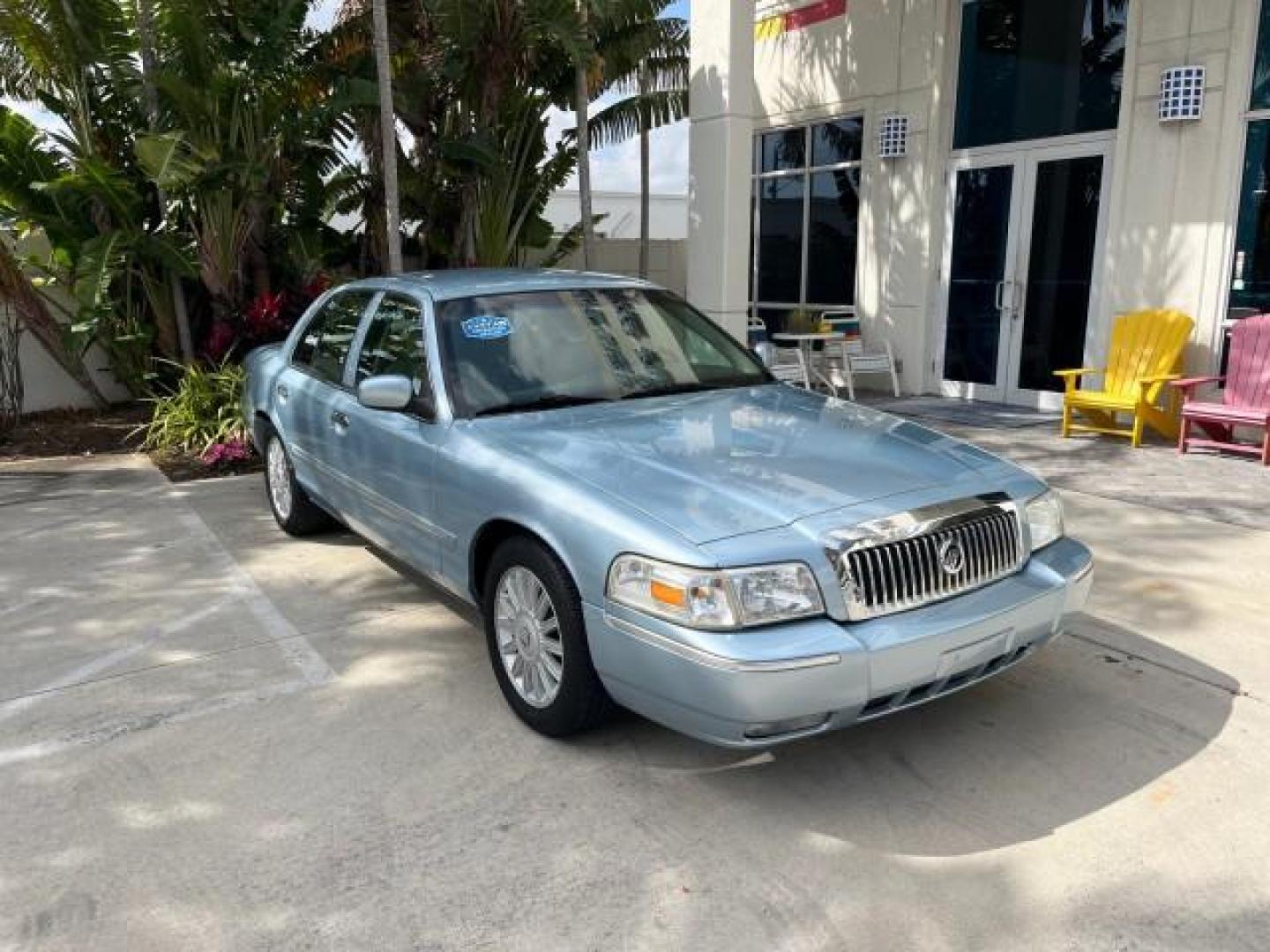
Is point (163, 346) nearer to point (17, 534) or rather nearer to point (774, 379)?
point (17, 534)

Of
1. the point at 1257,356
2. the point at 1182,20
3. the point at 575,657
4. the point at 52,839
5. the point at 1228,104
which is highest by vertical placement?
the point at 1182,20

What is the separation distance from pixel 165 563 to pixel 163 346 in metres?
→ 5.25

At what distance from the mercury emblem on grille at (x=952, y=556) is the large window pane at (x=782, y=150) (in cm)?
1031

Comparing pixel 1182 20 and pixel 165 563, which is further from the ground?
pixel 1182 20

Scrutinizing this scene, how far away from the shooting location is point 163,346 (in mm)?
10234

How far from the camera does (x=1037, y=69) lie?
9875mm

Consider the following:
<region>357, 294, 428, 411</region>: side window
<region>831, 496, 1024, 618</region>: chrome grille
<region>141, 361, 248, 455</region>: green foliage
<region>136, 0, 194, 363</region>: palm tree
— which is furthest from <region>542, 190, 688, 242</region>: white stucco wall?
<region>831, 496, 1024, 618</region>: chrome grille

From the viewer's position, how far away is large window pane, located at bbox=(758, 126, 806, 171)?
12.6 meters

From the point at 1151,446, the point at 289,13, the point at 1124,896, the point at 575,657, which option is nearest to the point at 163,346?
the point at 289,13

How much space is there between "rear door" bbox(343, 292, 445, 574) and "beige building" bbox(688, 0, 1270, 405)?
18.1 feet

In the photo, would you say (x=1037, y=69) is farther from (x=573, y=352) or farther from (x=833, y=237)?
(x=573, y=352)

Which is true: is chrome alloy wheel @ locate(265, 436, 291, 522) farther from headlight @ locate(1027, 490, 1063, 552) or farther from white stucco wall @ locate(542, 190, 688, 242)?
white stucco wall @ locate(542, 190, 688, 242)

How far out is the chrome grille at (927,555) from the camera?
3.00 m

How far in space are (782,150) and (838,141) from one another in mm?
1051
